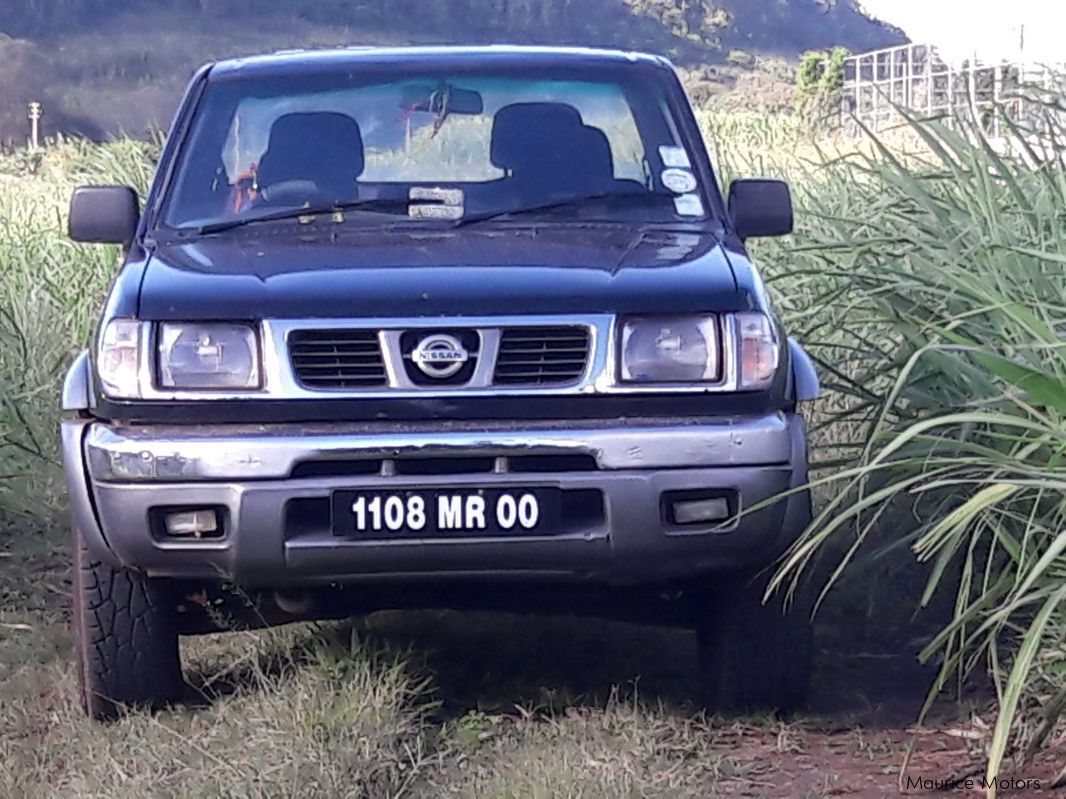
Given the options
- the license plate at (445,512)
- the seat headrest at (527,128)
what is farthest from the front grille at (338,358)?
the seat headrest at (527,128)

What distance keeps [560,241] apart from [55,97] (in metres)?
49.3

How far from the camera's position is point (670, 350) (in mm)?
3621

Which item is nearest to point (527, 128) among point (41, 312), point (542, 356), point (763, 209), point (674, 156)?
point (674, 156)

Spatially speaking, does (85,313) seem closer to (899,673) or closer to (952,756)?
(899,673)

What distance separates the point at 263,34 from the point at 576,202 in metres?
61.1

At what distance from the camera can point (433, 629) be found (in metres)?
4.82

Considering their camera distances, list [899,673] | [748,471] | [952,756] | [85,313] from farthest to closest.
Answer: [85,313] → [899,673] → [952,756] → [748,471]

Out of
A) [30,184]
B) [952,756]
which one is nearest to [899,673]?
[952,756]

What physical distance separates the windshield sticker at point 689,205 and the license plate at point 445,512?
125cm

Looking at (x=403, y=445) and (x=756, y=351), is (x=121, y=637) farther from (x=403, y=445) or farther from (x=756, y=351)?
(x=756, y=351)

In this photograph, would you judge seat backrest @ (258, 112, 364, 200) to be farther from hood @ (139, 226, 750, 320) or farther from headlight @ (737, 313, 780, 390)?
headlight @ (737, 313, 780, 390)

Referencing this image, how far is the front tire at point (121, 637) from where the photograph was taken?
384cm

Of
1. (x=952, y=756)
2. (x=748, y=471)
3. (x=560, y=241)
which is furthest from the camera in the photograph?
(x=560, y=241)

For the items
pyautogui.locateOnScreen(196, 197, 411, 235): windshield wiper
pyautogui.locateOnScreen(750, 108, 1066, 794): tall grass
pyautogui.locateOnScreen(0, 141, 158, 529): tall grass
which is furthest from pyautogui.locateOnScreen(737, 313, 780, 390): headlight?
pyautogui.locateOnScreen(0, 141, 158, 529): tall grass
